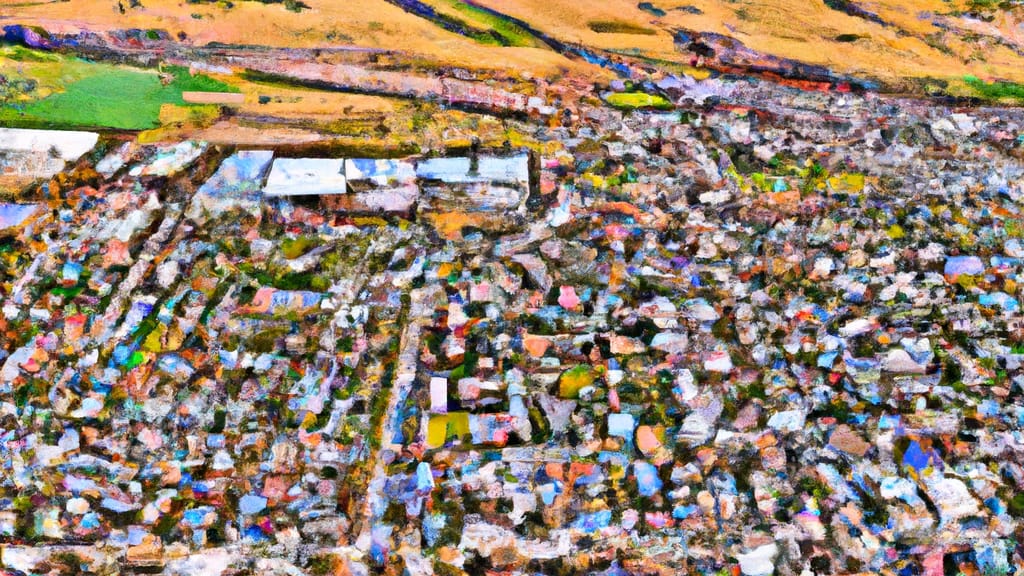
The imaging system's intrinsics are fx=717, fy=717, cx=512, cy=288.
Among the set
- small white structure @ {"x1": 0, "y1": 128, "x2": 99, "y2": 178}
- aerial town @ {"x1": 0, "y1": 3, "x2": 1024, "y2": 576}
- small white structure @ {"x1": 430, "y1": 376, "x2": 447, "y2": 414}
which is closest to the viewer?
aerial town @ {"x1": 0, "y1": 3, "x2": 1024, "y2": 576}

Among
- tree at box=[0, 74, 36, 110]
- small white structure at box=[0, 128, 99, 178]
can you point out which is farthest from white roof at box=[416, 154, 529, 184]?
tree at box=[0, 74, 36, 110]

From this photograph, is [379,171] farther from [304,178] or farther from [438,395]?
[438,395]

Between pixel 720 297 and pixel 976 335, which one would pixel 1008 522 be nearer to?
pixel 976 335

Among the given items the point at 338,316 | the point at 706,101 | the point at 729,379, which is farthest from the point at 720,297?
the point at 338,316

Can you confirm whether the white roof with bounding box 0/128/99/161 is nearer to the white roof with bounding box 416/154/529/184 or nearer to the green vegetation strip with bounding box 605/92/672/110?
the white roof with bounding box 416/154/529/184

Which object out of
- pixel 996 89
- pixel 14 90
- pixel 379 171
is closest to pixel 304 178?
pixel 379 171

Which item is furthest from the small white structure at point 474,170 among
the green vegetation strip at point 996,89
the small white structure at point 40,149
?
the green vegetation strip at point 996,89
